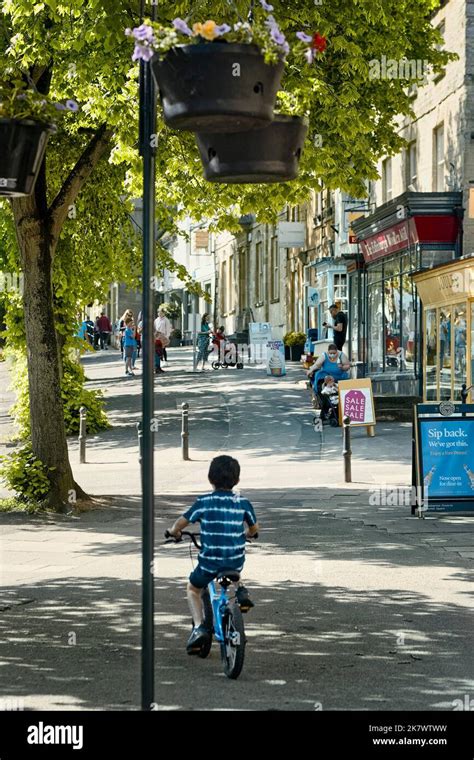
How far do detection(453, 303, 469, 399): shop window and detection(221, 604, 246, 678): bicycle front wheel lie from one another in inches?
723

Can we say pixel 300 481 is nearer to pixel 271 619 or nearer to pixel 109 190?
pixel 109 190

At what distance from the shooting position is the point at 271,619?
370 inches

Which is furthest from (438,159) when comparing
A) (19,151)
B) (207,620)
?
(19,151)

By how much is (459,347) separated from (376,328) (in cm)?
834

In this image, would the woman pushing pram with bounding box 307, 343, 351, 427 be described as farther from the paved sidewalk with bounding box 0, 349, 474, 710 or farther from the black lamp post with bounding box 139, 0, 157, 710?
the black lamp post with bounding box 139, 0, 157, 710

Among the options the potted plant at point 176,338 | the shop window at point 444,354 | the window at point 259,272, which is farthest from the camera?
the potted plant at point 176,338

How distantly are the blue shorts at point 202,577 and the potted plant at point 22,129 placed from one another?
2720 millimetres

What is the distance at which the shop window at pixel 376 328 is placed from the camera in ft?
110

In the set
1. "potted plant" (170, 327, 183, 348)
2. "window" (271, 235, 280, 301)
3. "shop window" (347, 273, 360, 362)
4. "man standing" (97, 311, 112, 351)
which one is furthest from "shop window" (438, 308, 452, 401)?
"man standing" (97, 311, 112, 351)

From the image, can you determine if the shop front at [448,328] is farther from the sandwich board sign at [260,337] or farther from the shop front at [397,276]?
the sandwich board sign at [260,337]

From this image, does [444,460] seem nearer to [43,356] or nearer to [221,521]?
[43,356]

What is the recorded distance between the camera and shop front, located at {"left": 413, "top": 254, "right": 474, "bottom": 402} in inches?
992

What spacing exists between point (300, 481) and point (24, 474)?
4.59 meters

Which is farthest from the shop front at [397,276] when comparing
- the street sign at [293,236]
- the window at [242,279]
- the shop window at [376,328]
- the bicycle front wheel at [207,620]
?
the window at [242,279]
